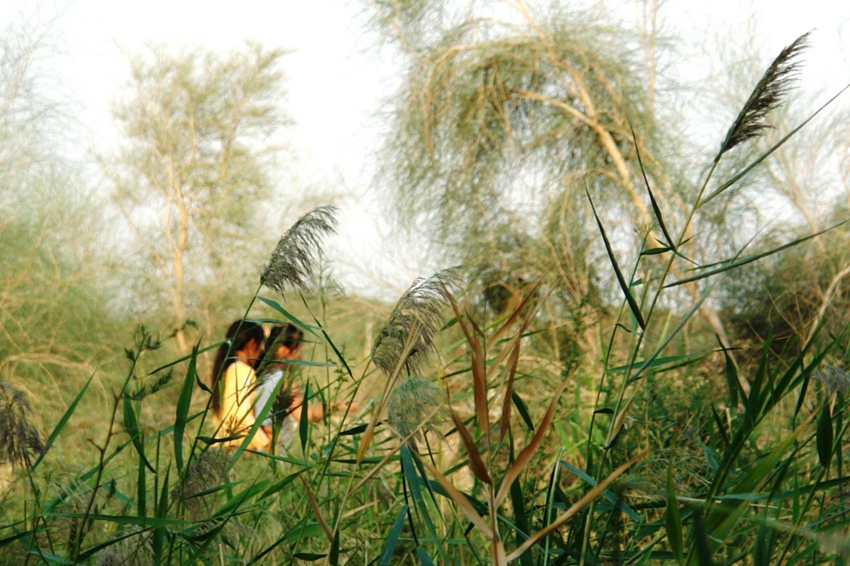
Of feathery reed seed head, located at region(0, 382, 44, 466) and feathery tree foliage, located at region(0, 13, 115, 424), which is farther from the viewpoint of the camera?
feathery tree foliage, located at region(0, 13, 115, 424)

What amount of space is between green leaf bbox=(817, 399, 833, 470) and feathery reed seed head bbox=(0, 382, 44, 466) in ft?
1.91

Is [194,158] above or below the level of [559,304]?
above

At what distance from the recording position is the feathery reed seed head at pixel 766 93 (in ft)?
1.94

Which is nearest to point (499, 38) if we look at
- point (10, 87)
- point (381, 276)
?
point (381, 276)

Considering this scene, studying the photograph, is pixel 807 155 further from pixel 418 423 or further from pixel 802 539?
pixel 418 423

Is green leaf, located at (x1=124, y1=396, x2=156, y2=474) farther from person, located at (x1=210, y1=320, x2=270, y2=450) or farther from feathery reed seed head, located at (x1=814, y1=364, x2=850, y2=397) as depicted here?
feathery reed seed head, located at (x1=814, y1=364, x2=850, y2=397)

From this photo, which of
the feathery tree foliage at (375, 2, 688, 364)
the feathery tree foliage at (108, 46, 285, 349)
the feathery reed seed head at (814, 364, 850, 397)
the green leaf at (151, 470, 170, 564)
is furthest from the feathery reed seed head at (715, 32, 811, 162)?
the feathery tree foliage at (108, 46, 285, 349)

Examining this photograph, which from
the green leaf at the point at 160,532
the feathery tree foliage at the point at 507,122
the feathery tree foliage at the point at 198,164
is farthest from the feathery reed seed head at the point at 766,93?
the feathery tree foliage at the point at 198,164

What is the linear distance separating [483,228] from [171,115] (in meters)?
3.47

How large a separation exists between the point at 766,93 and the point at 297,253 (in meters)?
0.37

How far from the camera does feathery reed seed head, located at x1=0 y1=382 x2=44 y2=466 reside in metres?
0.67

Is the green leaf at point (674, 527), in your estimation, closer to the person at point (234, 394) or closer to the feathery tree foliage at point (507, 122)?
the person at point (234, 394)

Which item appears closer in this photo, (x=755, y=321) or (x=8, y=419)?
(x=8, y=419)

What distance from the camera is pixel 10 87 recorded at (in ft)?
14.7
